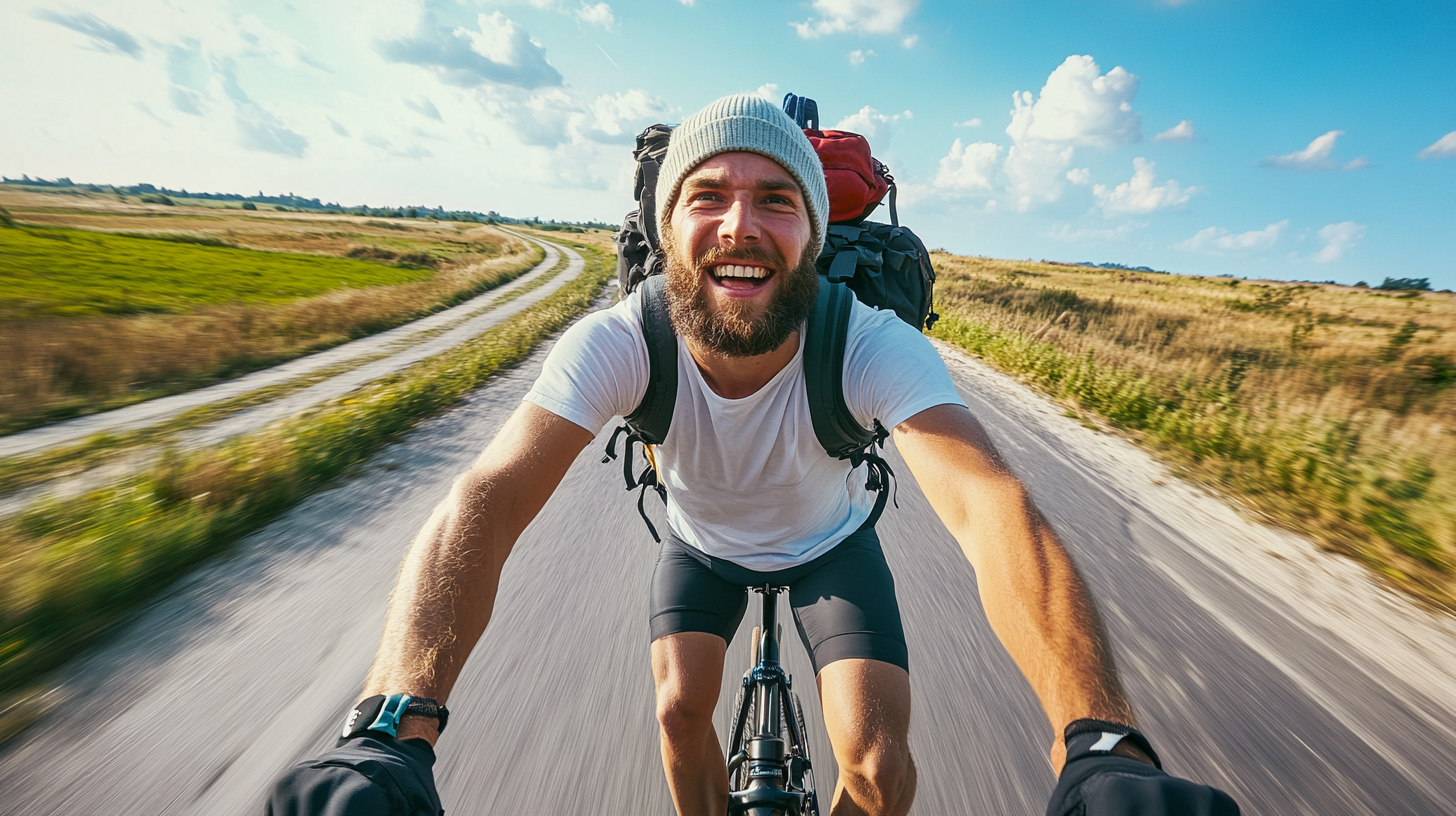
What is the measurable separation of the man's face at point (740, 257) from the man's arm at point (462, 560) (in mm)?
500

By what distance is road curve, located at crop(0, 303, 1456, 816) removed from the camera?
1.85 metres

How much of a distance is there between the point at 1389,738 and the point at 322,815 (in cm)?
336

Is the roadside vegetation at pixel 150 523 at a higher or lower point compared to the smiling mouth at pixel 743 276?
lower

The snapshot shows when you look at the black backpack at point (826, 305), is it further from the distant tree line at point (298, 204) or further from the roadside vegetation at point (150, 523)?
the distant tree line at point (298, 204)

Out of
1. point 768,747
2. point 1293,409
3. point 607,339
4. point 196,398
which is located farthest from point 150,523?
point 1293,409

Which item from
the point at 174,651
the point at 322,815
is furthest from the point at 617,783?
the point at 174,651

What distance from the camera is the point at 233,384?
9.62 m

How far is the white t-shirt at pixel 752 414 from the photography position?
162 cm

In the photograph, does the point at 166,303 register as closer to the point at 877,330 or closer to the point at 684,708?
the point at 684,708

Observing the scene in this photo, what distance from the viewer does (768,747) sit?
157 centimetres

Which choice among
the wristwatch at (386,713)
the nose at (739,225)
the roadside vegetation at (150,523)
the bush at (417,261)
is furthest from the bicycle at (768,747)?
the bush at (417,261)

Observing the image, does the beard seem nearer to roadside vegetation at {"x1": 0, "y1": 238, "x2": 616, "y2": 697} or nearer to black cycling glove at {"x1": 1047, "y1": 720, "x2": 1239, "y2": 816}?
black cycling glove at {"x1": 1047, "y1": 720, "x2": 1239, "y2": 816}

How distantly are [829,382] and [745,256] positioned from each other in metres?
0.46

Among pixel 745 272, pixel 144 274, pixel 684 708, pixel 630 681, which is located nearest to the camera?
pixel 684 708
